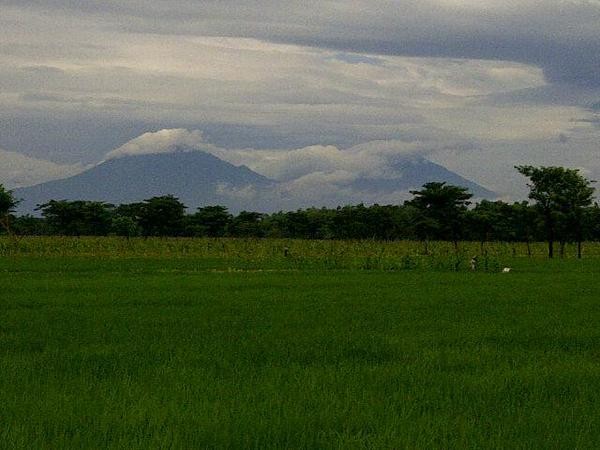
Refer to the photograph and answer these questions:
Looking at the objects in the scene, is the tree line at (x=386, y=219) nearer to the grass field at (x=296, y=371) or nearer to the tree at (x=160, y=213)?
the tree at (x=160, y=213)

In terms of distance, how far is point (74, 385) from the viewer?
7859 millimetres

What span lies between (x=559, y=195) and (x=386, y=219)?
3275 cm

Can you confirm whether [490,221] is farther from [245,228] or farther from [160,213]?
[160,213]

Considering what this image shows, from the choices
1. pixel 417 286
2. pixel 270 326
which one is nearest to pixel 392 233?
pixel 417 286

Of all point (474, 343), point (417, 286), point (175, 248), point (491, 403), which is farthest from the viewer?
point (175, 248)

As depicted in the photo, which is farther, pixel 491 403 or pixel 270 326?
pixel 270 326

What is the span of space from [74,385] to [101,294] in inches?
494

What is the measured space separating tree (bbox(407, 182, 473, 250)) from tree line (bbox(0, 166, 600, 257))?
3.3 inches

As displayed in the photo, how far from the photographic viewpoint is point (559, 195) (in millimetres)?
52719

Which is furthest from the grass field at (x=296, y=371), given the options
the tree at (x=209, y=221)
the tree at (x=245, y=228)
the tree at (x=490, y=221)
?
the tree at (x=245, y=228)

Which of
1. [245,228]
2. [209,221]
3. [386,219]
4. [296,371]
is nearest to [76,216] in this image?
[209,221]

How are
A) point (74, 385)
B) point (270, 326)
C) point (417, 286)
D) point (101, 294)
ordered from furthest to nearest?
1. point (417, 286)
2. point (101, 294)
3. point (270, 326)
4. point (74, 385)

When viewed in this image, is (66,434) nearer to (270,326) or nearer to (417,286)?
(270,326)

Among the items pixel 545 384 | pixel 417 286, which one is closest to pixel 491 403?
pixel 545 384
